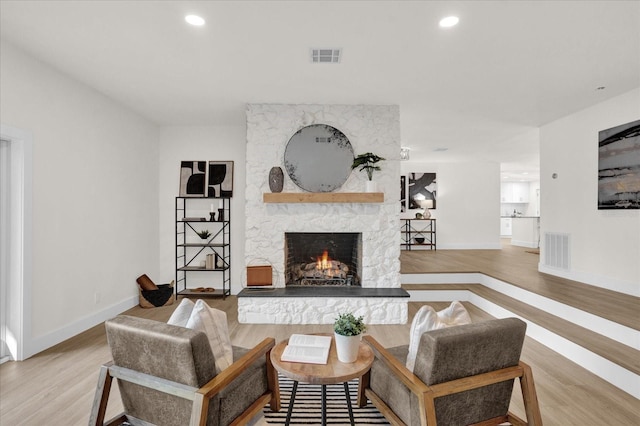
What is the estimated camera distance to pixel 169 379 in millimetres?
1638

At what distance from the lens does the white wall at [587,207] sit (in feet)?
13.1

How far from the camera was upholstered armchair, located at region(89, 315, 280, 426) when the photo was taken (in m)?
1.57

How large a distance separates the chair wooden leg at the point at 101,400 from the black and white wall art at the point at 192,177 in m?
3.75

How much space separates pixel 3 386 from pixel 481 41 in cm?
469

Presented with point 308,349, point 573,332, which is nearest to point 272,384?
point 308,349

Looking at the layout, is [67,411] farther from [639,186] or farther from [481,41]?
[639,186]

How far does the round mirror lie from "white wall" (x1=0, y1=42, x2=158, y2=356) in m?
2.26

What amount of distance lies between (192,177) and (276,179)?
1.89m

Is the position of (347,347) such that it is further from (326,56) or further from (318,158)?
(318,158)

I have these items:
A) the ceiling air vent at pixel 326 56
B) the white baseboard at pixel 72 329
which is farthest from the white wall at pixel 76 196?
the ceiling air vent at pixel 326 56

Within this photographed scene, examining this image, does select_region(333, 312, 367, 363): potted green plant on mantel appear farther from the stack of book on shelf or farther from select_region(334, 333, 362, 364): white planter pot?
the stack of book on shelf

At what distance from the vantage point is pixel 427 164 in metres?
8.93

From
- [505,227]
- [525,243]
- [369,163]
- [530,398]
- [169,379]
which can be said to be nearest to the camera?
[169,379]

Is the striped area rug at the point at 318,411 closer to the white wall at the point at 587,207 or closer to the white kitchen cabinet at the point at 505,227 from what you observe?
the white wall at the point at 587,207
